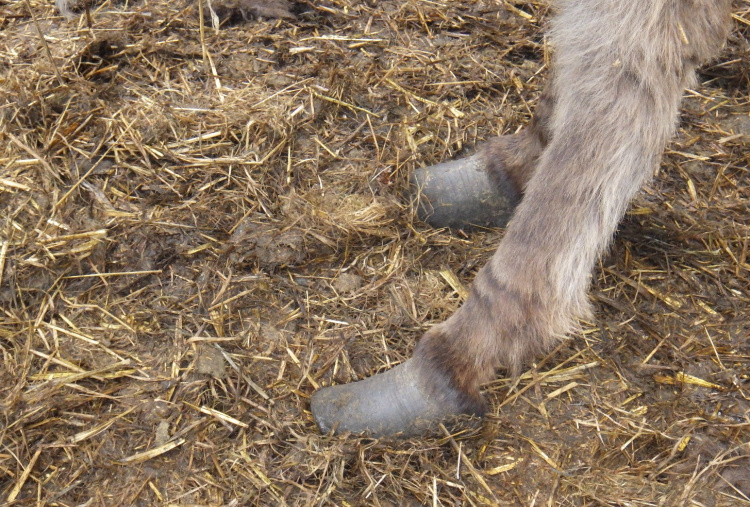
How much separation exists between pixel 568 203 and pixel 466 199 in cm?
70

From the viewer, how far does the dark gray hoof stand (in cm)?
224

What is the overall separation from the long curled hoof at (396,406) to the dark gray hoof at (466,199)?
0.64 metres

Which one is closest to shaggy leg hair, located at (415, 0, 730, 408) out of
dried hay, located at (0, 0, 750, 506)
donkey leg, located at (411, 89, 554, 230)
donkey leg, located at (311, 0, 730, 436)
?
donkey leg, located at (311, 0, 730, 436)

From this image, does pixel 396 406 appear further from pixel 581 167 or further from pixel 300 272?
pixel 581 167

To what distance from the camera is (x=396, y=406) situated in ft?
5.73

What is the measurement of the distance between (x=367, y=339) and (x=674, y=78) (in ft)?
3.46

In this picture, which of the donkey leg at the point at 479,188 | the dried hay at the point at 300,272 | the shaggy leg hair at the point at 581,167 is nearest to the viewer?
the shaggy leg hair at the point at 581,167

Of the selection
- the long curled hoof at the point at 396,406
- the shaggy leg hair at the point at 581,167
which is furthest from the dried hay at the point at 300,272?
the shaggy leg hair at the point at 581,167

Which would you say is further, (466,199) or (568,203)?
(466,199)

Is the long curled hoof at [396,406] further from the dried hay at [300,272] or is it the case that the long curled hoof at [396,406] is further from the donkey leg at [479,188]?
the donkey leg at [479,188]

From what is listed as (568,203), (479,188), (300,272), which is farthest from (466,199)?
(568,203)

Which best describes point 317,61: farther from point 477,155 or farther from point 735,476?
point 735,476

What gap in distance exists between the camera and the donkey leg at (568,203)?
1.48 metres

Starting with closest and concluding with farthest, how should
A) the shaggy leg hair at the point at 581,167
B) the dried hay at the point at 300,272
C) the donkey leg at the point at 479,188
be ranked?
1. the shaggy leg hair at the point at 581,167
2. the dried hay at the point at 300,272
3. the donkey leg at the point at 479,188
